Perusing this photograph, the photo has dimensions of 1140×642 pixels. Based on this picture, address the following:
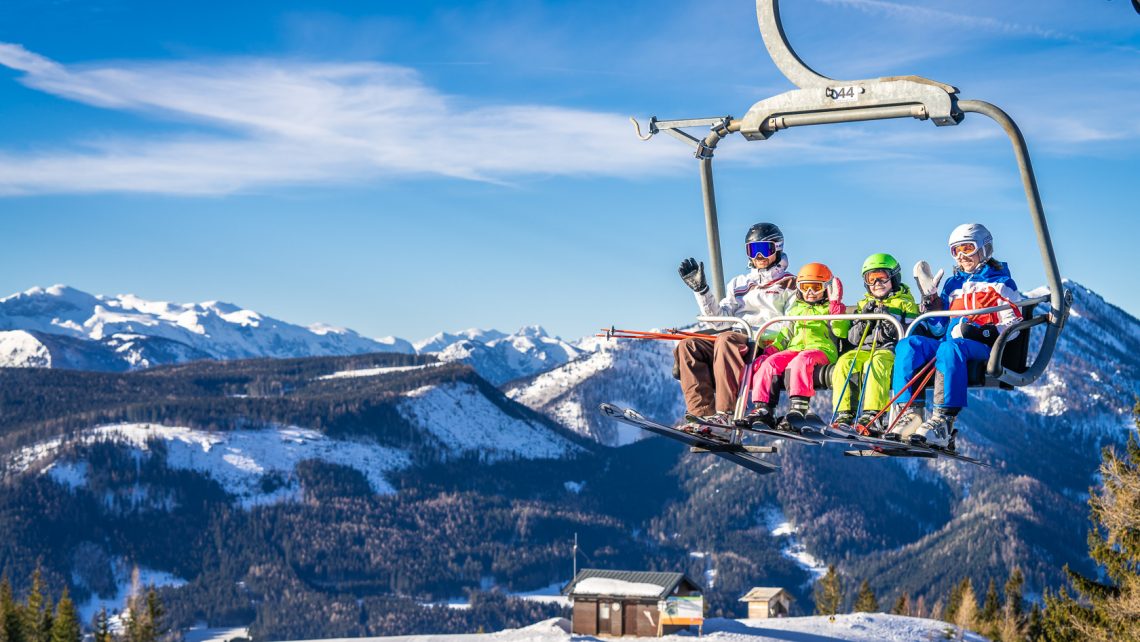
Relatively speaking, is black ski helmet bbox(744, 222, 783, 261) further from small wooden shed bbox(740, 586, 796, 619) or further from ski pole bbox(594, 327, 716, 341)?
small wooden shed bbox(740, 586, 796, 619)

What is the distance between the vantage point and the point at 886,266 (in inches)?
630

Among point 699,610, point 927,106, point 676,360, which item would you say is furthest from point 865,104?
point 699,610

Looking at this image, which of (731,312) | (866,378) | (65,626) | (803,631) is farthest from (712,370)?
(65,626)

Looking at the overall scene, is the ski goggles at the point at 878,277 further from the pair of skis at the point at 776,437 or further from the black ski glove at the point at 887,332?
the pair of skis at the point at 776,437

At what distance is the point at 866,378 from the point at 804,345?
0.84m

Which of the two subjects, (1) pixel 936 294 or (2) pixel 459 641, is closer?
(1) pixel 936 294

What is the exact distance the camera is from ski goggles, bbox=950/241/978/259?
15.8 meters

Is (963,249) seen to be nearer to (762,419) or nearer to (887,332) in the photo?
(887,332)

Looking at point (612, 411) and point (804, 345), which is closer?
point (612, 411)

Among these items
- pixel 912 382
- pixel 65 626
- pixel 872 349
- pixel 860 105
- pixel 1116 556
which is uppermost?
pixel 860 105

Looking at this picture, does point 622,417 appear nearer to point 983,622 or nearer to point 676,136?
point 676,136

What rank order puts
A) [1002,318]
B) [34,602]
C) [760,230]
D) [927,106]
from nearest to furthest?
[927,106] → [1002,318] → [760,230] → [34,602]

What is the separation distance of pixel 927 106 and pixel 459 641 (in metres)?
98.1

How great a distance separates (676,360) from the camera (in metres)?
17.0
